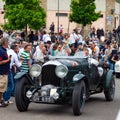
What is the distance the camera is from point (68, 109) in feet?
37.9

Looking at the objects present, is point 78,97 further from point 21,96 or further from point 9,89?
point 9,89

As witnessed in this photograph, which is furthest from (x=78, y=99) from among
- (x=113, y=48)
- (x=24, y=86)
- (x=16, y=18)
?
(x=16, y=18)

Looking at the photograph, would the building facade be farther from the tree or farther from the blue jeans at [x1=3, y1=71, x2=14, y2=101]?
the blue jeans at [x1=3, y1=71, x2=14, y2=101]

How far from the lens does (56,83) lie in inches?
440

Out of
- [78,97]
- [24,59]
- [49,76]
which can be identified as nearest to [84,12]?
[24,59]

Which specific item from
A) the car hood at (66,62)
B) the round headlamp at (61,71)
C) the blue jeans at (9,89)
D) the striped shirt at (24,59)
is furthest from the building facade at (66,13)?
the round headlamp at (61,71)

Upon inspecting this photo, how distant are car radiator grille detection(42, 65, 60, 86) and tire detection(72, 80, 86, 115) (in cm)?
67

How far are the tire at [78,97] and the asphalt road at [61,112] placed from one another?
0.16 metres

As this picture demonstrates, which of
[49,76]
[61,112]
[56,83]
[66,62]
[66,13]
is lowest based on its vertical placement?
[61,112]

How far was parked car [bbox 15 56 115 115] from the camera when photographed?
417 inches

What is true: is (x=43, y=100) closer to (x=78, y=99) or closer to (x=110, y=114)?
(x=78, y=99)

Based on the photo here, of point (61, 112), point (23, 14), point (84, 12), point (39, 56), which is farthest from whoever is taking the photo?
point (84, 12)

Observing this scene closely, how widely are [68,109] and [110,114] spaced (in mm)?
1156

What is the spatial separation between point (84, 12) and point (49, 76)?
28609 mm
